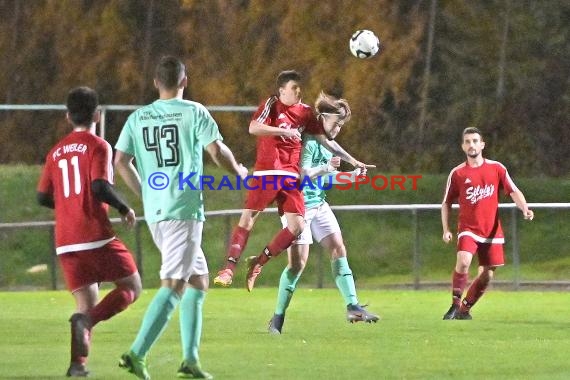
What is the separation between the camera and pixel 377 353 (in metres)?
12.2

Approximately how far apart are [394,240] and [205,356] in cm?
1418

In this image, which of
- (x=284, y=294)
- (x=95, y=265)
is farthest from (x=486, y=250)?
(x=95, y=265)

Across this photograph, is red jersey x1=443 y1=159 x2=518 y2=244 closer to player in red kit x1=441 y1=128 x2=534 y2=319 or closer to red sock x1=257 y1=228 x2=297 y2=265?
player in red kit x1=441 y1=128 x2=534 y2=319

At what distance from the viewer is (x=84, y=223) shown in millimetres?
10445

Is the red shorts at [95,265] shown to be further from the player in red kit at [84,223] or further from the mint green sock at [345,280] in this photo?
the mint green sock at [345,280]

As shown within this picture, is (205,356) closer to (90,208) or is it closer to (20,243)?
(90,208)

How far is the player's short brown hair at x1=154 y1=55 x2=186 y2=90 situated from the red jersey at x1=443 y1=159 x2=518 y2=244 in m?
6.63

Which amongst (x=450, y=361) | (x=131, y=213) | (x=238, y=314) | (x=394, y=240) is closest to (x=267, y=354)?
(x=450, y=361)

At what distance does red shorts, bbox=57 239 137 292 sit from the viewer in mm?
10477

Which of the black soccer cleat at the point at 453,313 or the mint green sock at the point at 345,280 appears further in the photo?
the black soccer cleat at the point at 453,313

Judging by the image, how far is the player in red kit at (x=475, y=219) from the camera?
16234mm

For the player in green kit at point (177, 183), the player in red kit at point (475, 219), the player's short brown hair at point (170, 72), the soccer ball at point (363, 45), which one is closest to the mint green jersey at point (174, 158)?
the player in green kit at point (177, 183)

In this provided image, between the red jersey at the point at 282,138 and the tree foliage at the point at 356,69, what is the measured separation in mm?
19285

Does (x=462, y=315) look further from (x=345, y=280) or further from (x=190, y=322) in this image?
(x=190, y=322)
